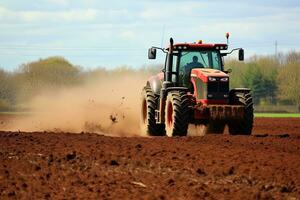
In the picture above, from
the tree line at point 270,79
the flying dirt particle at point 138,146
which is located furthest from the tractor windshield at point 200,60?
the tree line at point 270,79

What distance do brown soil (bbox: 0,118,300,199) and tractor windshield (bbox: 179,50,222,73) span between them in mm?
4059

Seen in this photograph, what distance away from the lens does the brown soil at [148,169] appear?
37.2 feet

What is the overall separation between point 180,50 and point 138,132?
4742 mm

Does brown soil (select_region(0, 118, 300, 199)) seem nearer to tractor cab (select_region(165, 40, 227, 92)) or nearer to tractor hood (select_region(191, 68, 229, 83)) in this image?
tractor hood (select_region(191, 68, 229, 83))

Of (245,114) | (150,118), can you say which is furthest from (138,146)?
(150,118)

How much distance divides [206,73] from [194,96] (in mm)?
817

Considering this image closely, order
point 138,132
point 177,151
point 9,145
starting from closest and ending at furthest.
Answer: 1. point 177,151
2. point 9,145
3. point 138,132

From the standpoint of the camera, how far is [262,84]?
94688 millimetres

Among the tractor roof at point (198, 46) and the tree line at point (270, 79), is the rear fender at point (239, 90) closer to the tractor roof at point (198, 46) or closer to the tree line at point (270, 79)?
the tractor roof at point (198, 46)

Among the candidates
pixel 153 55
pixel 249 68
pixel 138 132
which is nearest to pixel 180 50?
pixel 153 55

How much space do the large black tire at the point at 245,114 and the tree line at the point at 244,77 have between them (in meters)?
47.9

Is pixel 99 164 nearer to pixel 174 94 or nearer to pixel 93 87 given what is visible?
pixel 174 94

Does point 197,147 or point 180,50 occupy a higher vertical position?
point 180,50

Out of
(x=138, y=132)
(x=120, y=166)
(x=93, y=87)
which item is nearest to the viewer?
(x=120, y=166)
